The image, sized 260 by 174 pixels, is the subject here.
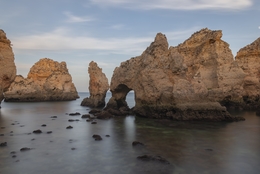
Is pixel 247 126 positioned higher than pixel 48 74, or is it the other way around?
pixel 48 74

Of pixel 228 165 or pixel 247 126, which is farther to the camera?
pixel 247 126

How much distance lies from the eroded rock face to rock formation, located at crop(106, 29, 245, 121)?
3358 millimetres

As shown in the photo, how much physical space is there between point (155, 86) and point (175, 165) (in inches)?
597

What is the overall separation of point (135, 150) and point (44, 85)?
65.3 m

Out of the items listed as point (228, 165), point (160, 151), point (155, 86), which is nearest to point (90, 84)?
point (155, 86)

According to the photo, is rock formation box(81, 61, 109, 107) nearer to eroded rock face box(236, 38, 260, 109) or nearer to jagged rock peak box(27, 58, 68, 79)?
eroded rock face box(236, 38, 260, 109)

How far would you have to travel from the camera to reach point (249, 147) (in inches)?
580

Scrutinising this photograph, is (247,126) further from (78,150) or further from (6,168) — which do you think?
(6,168)

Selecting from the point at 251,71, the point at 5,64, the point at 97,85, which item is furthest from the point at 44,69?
the point at 251,71

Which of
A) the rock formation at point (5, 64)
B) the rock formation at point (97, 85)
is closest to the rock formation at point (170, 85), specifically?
the rock formation at point (97, 85)

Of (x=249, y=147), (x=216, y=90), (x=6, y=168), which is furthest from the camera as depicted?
(x=216, y=90)

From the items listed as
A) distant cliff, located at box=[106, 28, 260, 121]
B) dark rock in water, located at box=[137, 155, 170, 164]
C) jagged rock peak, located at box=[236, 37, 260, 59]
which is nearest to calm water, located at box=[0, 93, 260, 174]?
dark rock in water, located at box=[137, 155, 170, 164]

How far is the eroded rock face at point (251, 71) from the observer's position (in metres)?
39.3

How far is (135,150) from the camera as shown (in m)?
13.9
